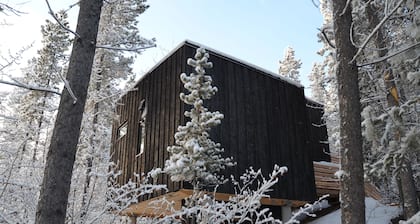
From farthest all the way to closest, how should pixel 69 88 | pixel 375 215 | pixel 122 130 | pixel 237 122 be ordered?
pixel 122 130 → pixel 375 215 → pixel 237 122 → pixel 69 88

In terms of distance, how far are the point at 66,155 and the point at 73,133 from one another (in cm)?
29

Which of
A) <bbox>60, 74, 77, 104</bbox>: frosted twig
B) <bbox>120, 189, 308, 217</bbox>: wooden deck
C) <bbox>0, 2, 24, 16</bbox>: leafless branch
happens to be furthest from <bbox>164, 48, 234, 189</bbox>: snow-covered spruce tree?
<bbox>0, 2, 24, 16</bbox>: leafless branch

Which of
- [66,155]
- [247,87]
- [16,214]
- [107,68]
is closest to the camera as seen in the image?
[66,155]

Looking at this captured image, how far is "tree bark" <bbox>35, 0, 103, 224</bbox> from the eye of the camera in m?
4.04

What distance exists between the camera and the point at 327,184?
39.2 ft

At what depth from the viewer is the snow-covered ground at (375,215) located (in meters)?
10.1

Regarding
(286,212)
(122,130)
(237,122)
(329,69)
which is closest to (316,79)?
(329,69)

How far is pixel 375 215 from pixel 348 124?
6.94 metres

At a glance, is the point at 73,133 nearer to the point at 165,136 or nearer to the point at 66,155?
the point at 66,155

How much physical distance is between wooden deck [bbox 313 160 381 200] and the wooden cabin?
1307 mm

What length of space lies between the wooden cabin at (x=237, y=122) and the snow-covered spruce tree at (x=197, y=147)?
1106 millimetres

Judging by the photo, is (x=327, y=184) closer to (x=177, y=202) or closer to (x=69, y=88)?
(x=177, y=202)

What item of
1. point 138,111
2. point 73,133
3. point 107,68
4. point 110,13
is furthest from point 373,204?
point 110,13

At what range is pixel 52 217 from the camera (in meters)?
3.96
